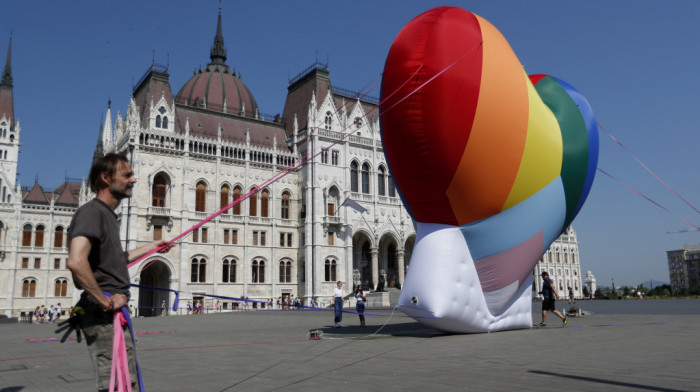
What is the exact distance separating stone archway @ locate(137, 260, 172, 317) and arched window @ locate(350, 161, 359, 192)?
18076mm

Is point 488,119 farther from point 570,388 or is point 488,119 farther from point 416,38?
point 570,388

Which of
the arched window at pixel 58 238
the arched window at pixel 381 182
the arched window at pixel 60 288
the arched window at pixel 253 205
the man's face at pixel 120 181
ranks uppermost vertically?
the arched window at pixel 381 182

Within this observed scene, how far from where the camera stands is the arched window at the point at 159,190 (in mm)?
41469

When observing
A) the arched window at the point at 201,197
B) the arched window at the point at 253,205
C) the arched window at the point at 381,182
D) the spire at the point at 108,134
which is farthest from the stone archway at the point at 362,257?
the spire at the point at 108,134

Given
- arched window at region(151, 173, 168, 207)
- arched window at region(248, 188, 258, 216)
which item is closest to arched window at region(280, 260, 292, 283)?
arched window at region(248, 188, 258, 216)

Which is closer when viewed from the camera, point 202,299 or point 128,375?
point 128,375

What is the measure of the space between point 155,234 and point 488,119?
35.7m

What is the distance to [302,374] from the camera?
7070 millimetres

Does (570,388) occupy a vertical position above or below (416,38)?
below

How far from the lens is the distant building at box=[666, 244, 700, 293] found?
12562 centimetres

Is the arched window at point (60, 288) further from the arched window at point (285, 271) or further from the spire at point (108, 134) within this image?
the arched window at point (285, 271)

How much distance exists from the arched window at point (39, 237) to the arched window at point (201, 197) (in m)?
21.4

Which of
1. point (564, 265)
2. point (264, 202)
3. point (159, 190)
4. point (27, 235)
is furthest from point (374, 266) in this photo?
point (564, 265)

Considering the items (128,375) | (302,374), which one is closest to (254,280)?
(302,374)
